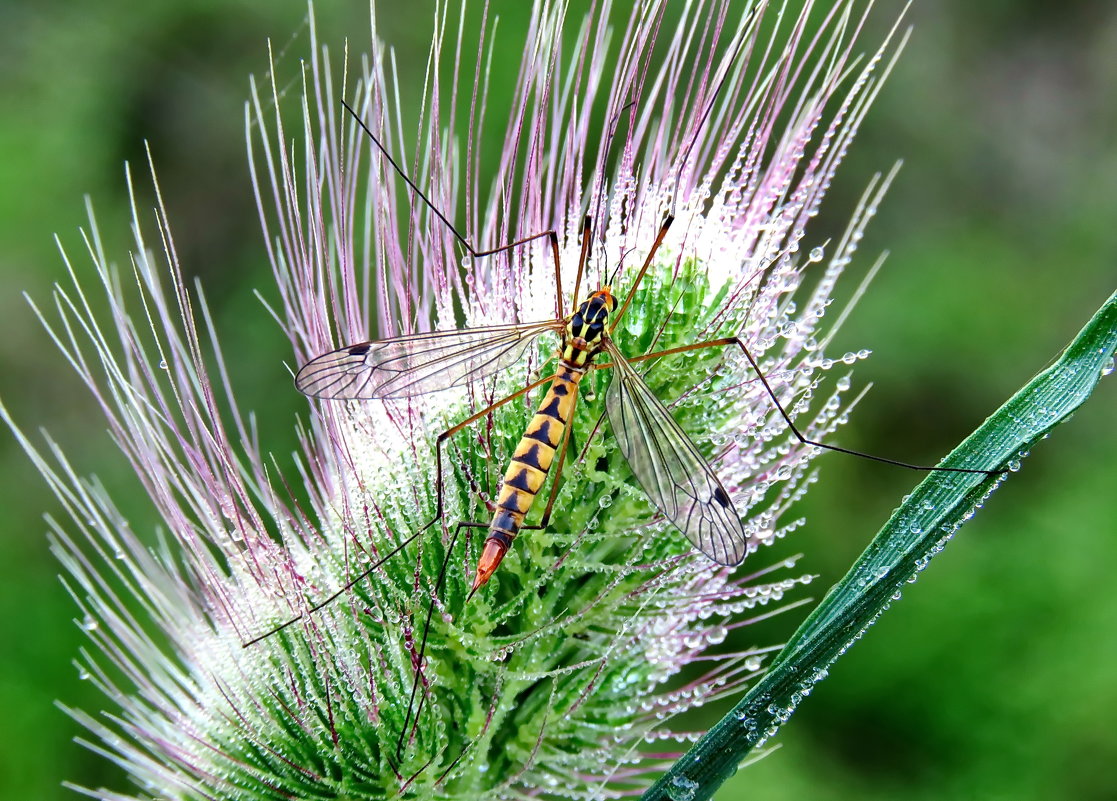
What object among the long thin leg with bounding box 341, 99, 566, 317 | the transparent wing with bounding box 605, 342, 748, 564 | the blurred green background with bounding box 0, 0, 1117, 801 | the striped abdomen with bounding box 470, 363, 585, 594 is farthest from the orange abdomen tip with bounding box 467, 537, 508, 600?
the blurred green background with bounding box 0, 0, 1117, 801

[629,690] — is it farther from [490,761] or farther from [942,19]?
[942,19]

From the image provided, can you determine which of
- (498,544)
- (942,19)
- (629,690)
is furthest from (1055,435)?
(498,544)

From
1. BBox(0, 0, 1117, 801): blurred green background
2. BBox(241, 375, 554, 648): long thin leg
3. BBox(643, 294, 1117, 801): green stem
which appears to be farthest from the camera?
BBox(0, 0, 1117, 801): blurred green background

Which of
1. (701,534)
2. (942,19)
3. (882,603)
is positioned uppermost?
(942,19)

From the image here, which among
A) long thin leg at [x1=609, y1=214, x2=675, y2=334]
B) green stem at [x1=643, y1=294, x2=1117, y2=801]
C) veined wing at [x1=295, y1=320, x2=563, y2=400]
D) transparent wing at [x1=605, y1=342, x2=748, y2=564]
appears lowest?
green stem at [x1=643, y1=294, x2=1117, y2=801]

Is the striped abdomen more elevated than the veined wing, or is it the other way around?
the veined wing

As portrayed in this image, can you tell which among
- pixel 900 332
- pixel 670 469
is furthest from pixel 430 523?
pixel 900 332

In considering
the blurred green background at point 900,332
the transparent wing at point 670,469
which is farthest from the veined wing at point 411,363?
the blurred green background at point 900,332

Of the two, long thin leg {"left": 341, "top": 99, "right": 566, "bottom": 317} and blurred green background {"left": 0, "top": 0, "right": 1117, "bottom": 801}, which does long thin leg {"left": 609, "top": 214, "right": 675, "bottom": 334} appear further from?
blurred green background {"left": 0, "top": 0, "right": 1117, "bottom": 801}
